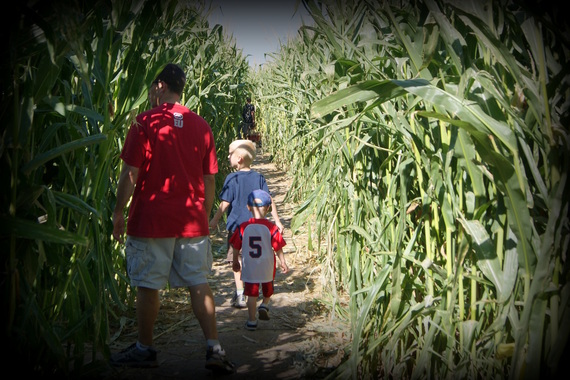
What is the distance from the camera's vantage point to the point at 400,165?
2.23 metres

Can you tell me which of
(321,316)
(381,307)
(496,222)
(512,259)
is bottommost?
(321,316)

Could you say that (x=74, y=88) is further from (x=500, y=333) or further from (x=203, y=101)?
(x=203, y=101)

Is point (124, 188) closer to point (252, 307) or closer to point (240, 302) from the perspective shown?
point (252, 307)

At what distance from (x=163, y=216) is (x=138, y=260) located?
10.5 inches

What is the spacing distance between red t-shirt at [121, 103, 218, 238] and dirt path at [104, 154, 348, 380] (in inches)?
29.8

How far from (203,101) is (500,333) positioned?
14.4 feet

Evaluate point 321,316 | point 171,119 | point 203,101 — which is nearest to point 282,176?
point 203,101

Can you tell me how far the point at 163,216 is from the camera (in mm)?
2594

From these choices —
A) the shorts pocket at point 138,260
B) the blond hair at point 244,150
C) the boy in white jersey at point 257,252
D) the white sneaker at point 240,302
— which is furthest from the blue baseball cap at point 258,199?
the shorts pocket at point 138,260

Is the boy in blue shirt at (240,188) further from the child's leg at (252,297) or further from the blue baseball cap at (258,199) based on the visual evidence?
the child's leg at (252,297)

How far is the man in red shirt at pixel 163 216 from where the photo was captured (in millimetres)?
2590

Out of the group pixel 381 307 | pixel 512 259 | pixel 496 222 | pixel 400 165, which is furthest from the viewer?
pixel 381 307

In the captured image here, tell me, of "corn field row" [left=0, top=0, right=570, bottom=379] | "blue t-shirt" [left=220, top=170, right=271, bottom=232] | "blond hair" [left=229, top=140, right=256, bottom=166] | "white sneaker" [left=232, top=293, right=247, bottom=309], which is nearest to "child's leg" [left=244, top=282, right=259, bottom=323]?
"white sneaker" [left=232, top=293, right=247, bottom=309]

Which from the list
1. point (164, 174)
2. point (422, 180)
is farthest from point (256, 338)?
point (422, 180)
